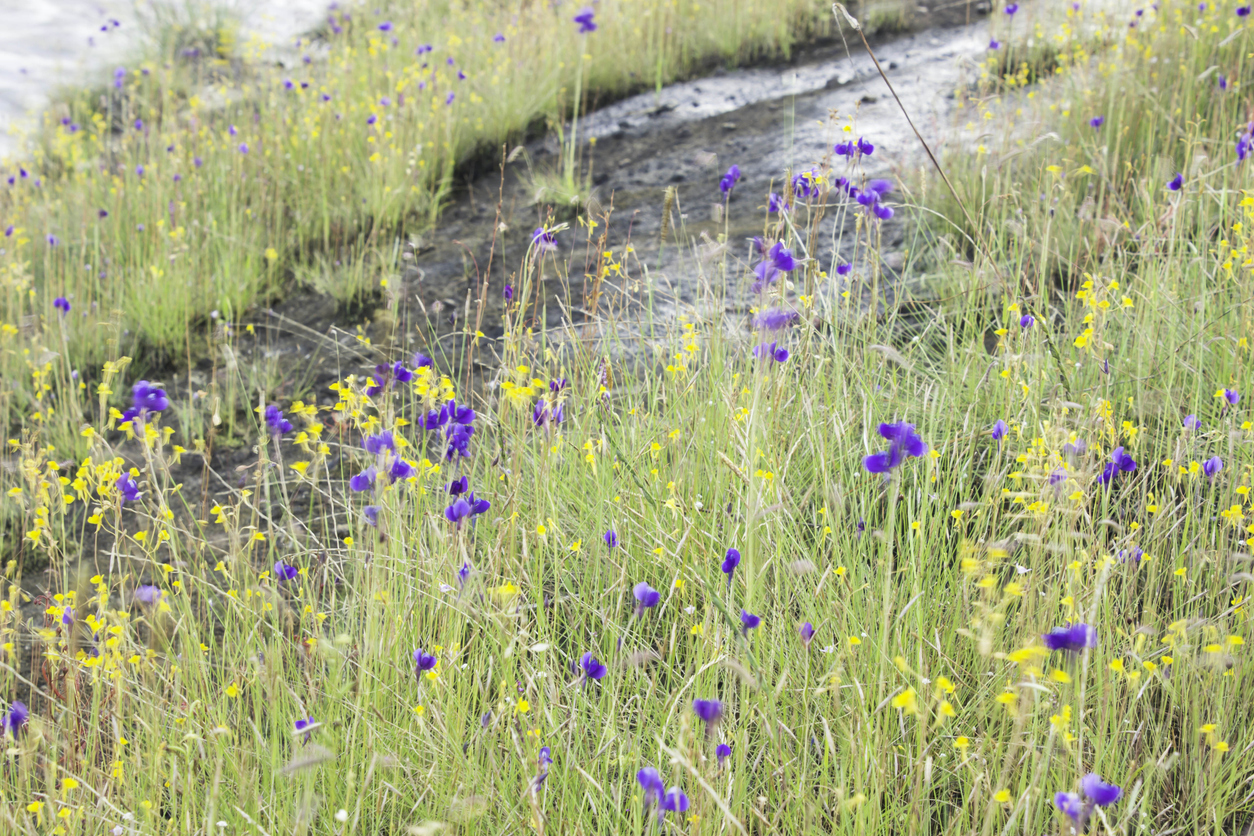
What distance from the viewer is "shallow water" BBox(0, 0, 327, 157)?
6789 mm

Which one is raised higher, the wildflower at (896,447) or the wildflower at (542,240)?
the wildflower at (542,240)

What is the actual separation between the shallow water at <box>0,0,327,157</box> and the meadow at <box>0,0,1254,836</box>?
4011mm

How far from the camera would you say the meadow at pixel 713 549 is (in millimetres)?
1412

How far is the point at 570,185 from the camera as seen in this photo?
14.0 ft

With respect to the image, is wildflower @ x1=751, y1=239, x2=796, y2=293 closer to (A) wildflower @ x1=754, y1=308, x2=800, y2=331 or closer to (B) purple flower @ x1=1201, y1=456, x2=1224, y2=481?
(A) wildflower @ x1=754, y1=308, x2=800, y2=331

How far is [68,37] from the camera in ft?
25.1

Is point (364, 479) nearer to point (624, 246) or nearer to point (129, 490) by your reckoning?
point (129, 490)

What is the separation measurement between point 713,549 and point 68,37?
8474 millimetres

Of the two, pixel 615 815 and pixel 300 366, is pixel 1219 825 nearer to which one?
pixel 615 815

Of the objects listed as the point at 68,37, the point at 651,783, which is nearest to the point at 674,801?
the point at 651,783

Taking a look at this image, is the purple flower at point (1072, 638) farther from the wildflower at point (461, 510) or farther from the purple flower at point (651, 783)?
the wildflower at point (461, 510)

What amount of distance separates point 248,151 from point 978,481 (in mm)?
4044

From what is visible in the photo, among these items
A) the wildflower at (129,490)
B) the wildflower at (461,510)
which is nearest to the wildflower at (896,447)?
the wildflower at (461,510)

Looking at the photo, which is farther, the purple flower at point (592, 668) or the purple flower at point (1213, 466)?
the purple flower at point (1213, 466)
